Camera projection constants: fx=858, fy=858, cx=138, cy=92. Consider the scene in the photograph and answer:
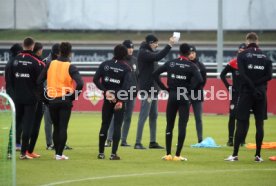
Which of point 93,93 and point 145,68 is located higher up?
point 145,68

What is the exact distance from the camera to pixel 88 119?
1070 inches

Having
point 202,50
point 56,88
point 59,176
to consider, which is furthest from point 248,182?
point 202,50

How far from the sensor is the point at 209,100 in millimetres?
28938

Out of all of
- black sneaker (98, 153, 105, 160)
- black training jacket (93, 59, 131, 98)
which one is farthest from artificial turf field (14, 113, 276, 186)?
black training jacket (93, 59, 131, 98)

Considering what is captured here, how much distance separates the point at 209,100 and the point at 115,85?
43.2ft

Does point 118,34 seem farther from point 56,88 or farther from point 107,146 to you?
point 56,88

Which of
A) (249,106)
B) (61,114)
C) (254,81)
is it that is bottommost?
(61,114)

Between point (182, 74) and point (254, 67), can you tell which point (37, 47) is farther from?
point (254, 67)

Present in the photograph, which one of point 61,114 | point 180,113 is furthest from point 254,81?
point 61,114

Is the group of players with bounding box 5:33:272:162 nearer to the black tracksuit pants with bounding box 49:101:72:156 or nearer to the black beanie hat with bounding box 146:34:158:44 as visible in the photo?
the black tracksuit pants with bounding box 49:101:72:156

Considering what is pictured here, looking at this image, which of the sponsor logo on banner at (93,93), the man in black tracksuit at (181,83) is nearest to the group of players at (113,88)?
Answer: the man in black tracksuit at (181,83)

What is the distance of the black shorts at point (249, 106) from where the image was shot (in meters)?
15.6

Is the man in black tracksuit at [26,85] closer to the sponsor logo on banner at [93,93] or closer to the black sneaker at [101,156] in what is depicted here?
the black sneaker at [101,156]

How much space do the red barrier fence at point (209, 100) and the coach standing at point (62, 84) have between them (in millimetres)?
13238
